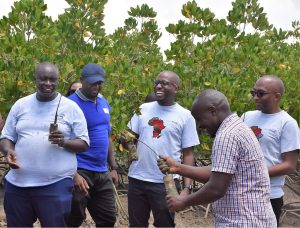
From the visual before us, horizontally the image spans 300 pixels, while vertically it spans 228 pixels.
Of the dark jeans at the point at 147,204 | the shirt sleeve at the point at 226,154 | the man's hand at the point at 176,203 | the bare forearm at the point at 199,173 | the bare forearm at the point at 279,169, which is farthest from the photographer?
the dark jeans at the point at 147,204

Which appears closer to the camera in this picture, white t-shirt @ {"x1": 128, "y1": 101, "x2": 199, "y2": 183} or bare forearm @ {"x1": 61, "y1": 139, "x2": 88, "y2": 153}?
bare forearm @ {"x1": 61, "y1": 139, "x2": 88, "y2": 153}

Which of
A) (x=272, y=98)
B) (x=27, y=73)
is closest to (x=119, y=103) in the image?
(x=27, y=73)

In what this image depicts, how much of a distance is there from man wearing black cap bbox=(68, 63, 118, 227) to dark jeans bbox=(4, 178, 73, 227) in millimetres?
464

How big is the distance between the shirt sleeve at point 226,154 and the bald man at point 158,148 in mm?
1686

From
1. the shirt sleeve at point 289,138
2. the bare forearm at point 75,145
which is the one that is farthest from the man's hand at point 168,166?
the shirt sleeve at point 289,138

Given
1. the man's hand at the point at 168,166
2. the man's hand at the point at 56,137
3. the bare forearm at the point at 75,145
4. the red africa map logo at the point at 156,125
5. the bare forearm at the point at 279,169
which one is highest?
the red africa map logo at the point at 156,125

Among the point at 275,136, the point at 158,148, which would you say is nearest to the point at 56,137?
the point at 158,148

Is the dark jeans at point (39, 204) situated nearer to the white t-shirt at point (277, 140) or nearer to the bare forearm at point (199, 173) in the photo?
the bare forearm at point (199, 173)

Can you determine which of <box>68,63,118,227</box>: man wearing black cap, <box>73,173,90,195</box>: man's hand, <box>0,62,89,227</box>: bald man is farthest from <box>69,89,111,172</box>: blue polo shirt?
<box>0,62,89,227</box>: bald man

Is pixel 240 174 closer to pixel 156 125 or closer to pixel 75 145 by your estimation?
pixel 75 145

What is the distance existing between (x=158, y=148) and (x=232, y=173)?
177cm

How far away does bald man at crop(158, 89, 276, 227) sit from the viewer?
3053 millimetres

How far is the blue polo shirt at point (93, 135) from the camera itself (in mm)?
4805

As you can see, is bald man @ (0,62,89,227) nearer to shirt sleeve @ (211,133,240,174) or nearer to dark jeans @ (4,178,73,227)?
dark jeans @ (4,178,73,227)
